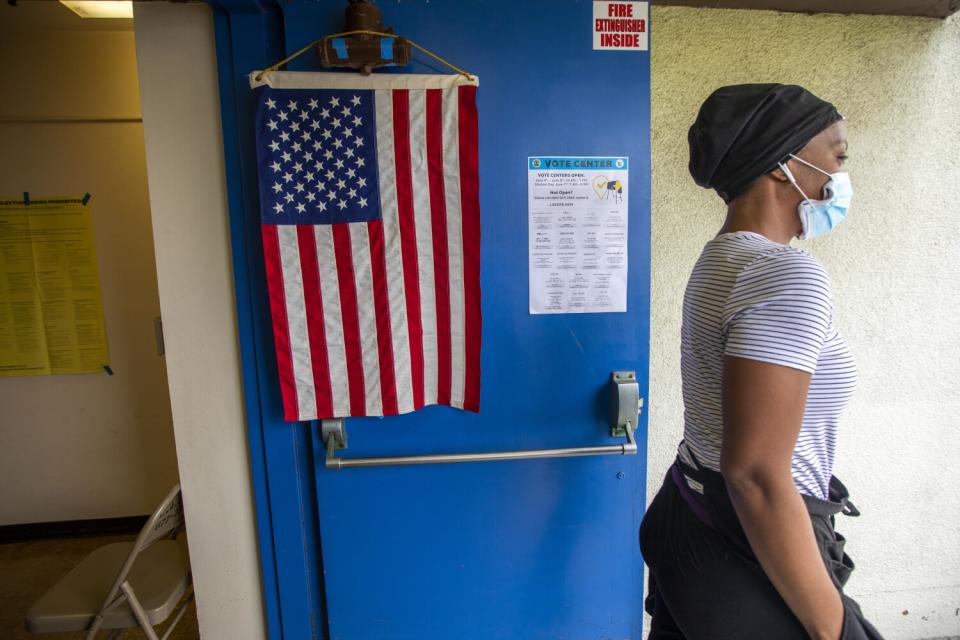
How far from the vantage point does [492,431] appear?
150 centimetres

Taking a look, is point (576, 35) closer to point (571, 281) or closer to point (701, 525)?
point (571, 281)

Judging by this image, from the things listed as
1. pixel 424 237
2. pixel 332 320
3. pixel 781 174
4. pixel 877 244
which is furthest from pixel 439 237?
pixel 877 244

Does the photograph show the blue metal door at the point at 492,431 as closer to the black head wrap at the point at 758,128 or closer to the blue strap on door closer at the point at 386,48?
the blue strap on door closer at the point at 386,48

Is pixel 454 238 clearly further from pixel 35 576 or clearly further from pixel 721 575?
pixel 35 576

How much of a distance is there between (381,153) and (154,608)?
1829mm

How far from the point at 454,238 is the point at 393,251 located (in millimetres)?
193

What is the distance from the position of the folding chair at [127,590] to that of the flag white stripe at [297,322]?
27.6 inches

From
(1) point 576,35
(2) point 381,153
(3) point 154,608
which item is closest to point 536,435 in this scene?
(2) point 381,153

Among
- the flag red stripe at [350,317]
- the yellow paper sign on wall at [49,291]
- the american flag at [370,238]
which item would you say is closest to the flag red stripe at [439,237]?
the american flag at [370,238]

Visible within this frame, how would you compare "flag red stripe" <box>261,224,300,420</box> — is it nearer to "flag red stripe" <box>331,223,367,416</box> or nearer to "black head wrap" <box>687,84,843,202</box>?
"flag red stripe" <box>331,223,367,416</box>

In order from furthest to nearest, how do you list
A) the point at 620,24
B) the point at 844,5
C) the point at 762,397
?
the point at 844,5, the point at 620,24, the point at 762,397

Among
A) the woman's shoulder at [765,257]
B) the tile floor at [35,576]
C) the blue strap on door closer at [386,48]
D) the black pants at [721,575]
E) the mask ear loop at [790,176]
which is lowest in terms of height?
the tile floor at [35,576]

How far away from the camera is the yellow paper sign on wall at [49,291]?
2797mm

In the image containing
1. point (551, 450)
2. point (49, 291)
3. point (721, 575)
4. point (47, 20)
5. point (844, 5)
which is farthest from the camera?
point (49, 291)
